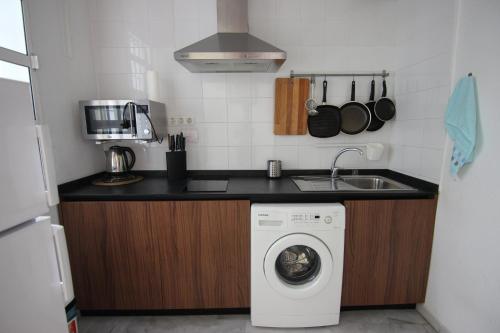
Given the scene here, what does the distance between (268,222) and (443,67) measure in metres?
1.41

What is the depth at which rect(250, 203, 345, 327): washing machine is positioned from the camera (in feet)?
4.49

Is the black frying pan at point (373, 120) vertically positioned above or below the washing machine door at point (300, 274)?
above

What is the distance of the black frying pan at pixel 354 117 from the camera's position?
1.93 metres

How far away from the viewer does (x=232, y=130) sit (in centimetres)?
196

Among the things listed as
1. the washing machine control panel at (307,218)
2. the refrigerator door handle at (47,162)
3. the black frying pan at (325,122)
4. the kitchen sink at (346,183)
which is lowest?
the washing machine control panel at (307,218)

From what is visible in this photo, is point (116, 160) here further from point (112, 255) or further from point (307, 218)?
point (307, 218)

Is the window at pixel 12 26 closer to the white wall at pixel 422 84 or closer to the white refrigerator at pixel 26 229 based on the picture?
the white refrigerator at pixel 26 229

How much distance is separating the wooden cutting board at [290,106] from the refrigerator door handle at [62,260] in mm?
1503

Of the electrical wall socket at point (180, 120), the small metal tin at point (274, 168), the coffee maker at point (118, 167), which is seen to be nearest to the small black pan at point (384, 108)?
the small metal tin at point (274, 168)

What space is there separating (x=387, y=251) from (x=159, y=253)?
147 cm

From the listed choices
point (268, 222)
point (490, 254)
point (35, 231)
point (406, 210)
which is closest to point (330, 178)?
point (406, 210)

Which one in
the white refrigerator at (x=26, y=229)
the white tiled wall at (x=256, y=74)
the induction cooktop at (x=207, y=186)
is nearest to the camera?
the white refrigerator at (x=26, y=229)

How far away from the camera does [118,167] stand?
1.75 metres

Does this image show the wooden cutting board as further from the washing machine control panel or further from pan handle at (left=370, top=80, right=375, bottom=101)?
the washing machine control panel
